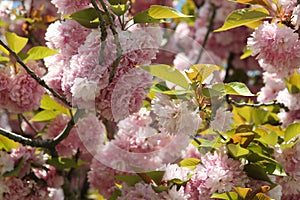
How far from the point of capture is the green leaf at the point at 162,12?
5.03ft

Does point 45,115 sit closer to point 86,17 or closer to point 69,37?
point 69,37

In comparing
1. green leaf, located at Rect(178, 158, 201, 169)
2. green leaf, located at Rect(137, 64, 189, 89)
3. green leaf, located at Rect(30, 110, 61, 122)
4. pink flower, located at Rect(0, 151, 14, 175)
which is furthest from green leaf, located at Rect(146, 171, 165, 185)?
green leaf, located at Rect(30, 110, 61, 122)

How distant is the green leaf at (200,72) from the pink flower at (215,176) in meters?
0.32

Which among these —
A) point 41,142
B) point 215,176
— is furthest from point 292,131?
point 41,142

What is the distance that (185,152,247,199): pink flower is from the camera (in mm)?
1656

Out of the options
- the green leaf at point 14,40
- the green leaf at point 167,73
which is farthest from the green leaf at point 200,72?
the green leaf at point 14,40

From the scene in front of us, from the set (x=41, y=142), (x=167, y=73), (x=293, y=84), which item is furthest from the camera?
(x=293, y=84)

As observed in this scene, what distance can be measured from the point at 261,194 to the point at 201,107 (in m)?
0.32

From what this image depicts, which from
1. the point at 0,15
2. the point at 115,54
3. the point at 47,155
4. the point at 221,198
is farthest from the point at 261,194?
the point at 0,15

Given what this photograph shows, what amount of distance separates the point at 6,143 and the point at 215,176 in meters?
0.85

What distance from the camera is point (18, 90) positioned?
1943 mm

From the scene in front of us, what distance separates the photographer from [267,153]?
1.78 metres

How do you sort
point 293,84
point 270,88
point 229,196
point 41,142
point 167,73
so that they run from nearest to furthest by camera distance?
point 167,73 → point 229,196 → point 41,142 → point 293,84 → point 270,88

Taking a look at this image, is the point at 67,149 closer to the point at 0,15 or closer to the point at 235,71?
the point at 0,15
